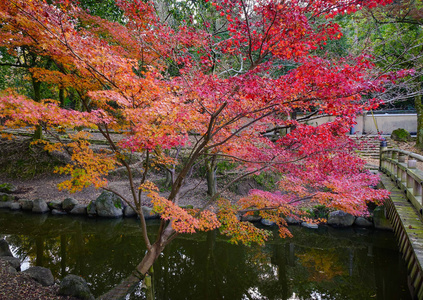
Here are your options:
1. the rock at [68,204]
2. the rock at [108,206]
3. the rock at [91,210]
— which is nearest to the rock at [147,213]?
the rock at [108,206]

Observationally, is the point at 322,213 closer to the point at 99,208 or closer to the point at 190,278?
the point at 190,278

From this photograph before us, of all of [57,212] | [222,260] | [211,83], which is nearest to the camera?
[211,83]

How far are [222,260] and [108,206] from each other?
515cm

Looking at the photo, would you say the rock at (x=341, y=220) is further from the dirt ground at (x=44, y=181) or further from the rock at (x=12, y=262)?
the rock at (x=12, y=262)

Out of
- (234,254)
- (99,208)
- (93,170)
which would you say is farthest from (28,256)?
(234,254)

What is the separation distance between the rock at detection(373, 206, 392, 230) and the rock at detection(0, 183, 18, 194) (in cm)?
1441

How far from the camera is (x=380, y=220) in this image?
28.9ft

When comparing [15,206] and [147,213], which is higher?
[15,206]

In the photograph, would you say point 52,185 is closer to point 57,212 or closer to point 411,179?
point 57,212

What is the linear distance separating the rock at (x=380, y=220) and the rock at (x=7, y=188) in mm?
14407

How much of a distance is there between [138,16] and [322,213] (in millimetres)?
8840

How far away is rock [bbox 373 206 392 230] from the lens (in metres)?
8.67

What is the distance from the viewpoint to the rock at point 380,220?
8.67 m

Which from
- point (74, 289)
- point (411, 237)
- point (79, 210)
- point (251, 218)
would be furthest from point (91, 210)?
point (411, 237)
